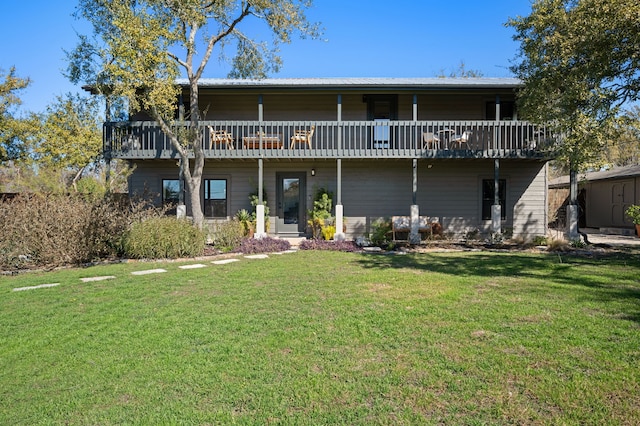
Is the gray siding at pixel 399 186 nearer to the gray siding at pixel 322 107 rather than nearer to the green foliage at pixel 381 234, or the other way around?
the green foliage at pixel 381 234

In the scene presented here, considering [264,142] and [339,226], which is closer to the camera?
[339,226]

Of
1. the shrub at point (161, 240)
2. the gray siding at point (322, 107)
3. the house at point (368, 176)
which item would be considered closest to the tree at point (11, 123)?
the house at point (368, 176)

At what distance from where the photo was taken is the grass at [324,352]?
268cm

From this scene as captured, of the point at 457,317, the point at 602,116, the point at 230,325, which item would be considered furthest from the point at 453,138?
the point at 230,325

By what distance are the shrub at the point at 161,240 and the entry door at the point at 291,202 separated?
5.07m

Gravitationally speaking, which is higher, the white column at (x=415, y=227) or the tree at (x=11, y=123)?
the tree at (x=11, y=123)

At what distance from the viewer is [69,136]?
48.5ft

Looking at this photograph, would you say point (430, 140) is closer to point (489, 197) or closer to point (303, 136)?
point (489, 197)

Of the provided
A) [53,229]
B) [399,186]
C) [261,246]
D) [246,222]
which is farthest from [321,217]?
[53,229]

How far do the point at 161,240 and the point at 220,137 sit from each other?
4.76 meters

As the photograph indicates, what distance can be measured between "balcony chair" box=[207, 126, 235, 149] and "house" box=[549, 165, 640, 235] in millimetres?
13887

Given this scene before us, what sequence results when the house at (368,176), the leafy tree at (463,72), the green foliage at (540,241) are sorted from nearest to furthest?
the green foliage at (540,241), the house at (368,176), the leafy tree at (463,72)

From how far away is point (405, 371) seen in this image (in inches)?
126

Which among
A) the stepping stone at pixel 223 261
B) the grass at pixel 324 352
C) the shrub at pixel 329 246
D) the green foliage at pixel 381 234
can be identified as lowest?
the grass at pixel 324 352
